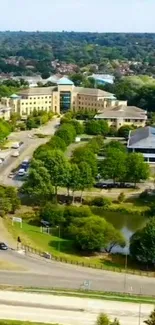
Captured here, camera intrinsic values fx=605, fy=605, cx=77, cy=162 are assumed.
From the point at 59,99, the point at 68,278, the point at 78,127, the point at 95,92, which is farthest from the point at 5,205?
the point at 59,99

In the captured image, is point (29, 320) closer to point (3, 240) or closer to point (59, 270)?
point (59, 270)

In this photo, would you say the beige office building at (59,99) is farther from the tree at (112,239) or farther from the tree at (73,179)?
the tree at (112,239)

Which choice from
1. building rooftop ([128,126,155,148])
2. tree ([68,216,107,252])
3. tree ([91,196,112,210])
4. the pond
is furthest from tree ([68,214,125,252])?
building rooftop ([128,126,155,148])

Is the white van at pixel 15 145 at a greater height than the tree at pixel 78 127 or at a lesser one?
lesser

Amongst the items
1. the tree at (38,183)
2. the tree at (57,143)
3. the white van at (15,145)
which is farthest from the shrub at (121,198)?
the white van at (15,145)

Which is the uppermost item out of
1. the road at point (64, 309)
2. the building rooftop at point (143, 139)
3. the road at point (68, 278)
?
the building rooftop at point (143, 139)

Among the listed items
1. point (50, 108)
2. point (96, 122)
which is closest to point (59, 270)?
point (96, 122)
